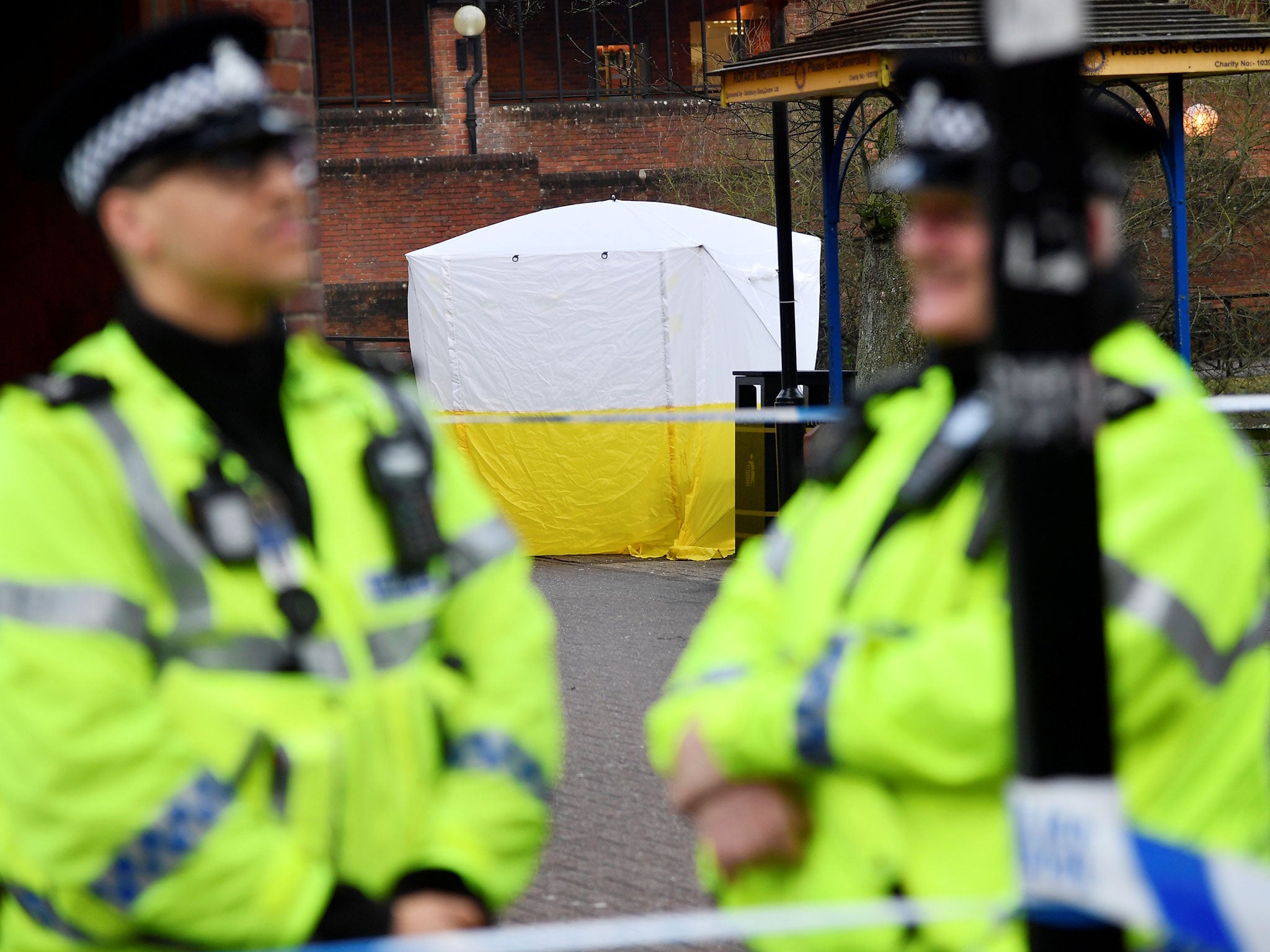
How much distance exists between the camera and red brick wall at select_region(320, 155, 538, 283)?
23.2 m

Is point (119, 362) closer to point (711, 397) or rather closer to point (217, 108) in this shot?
point (217, 108)

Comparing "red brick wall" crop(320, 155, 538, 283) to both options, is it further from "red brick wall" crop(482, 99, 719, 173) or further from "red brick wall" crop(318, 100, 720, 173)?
"red brick wall" crop(482, 99, 719, 173)

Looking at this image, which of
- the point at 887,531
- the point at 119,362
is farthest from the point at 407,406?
the point at 887,531

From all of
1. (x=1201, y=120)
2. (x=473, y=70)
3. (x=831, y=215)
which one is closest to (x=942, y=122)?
(x=831, y=215)

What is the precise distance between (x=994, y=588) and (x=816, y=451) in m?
0.46

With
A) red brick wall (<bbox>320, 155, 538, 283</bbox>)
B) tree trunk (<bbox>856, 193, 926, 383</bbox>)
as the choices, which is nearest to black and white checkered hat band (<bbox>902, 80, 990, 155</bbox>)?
tree trunk (<bbox>856, 193, 926, 383</bbox>)

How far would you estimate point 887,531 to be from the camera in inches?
71.3

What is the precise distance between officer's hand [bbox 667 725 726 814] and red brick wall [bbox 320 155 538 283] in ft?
71.4

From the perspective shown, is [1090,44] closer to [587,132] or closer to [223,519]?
[223,519]

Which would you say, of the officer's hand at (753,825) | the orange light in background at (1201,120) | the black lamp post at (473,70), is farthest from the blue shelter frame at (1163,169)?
the black lamp post at (473,70)

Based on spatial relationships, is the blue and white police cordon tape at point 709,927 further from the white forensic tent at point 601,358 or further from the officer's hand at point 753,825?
the white forensic tent at point 601,358

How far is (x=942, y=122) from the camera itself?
1.84 meters

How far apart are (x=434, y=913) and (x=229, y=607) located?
412mm

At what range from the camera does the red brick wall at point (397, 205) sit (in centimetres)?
2322
